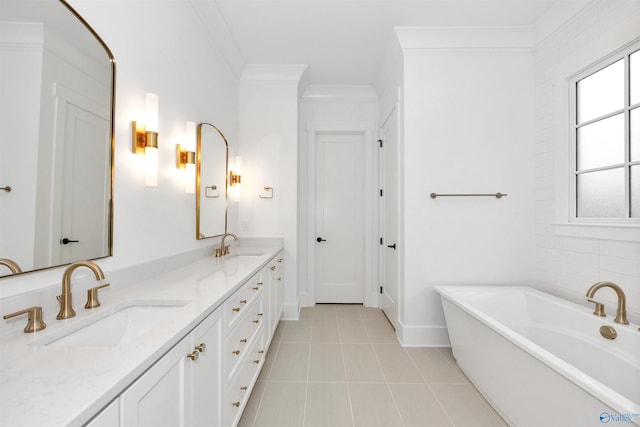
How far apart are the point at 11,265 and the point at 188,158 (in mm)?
1238

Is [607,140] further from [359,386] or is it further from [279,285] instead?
→ [279,285]

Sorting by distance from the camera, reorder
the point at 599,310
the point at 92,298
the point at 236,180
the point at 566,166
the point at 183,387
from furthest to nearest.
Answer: the point at 236,180 < the point at 566,166 < the point at 599,310 < the point at 92,298 < the point at 183,387

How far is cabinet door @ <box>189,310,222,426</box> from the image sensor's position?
1017mm

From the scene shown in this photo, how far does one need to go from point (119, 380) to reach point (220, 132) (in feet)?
7.89

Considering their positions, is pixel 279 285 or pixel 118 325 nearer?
pixel 118 325

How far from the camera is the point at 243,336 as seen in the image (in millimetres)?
1605

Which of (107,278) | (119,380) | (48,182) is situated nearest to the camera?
(119,380)

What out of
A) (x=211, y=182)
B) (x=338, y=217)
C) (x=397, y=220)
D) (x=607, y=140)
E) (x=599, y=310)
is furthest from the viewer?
(x=338, y=217)

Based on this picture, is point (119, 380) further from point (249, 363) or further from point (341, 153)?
point (341, 153)

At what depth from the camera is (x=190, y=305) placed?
111cm

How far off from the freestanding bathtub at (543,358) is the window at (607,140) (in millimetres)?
730

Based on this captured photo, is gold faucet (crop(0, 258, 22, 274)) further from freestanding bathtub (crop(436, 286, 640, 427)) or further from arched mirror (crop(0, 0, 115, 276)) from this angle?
freestanding bathtub (crop(436, 286, 640, 427))

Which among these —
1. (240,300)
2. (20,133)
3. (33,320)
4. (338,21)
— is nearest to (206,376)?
(240,300)

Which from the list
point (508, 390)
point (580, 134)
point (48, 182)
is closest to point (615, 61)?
point (580, 134)
